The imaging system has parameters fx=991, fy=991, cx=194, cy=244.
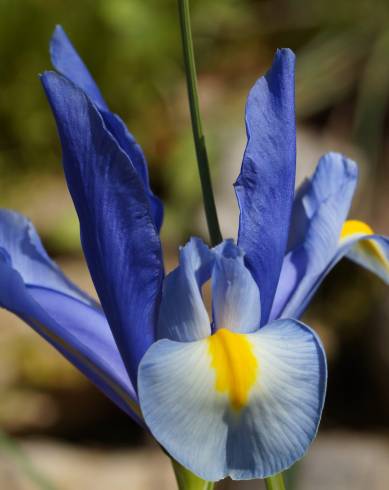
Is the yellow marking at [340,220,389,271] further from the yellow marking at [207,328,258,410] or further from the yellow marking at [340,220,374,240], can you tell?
the yellow marking at [207,328,258,410]

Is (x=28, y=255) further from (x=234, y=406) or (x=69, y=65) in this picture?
(x=234, y=406)

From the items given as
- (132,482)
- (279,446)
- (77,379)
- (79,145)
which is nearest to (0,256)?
(79,145)

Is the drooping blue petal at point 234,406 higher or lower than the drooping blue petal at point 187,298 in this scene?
lower

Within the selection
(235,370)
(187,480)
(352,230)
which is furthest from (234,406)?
(352,230)

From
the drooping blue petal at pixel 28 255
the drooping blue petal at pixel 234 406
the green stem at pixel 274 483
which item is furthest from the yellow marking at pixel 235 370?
the drooping blue petal at pixel 28 255

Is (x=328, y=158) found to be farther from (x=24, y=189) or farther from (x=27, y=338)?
(x=24, y=189)

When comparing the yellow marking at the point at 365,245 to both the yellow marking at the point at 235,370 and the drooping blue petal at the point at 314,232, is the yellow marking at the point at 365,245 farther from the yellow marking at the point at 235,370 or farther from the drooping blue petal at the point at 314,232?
the yellow marking at the point at 235,370
